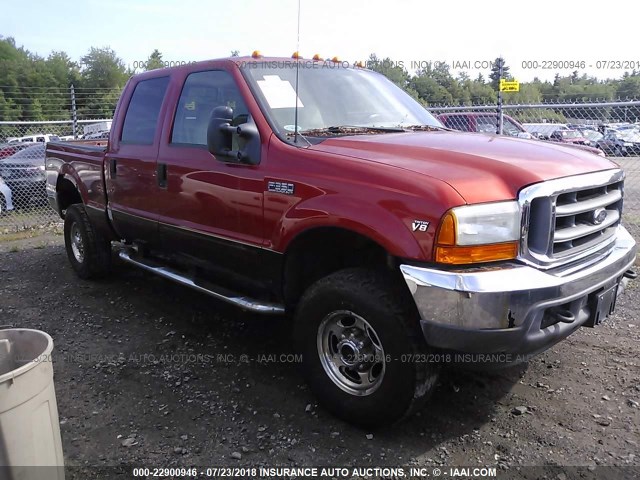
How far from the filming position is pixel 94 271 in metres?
5.81

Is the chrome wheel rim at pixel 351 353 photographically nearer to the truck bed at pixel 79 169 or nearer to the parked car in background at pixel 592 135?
the truck bed at pixel 79 169

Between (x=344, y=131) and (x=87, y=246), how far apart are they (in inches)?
138

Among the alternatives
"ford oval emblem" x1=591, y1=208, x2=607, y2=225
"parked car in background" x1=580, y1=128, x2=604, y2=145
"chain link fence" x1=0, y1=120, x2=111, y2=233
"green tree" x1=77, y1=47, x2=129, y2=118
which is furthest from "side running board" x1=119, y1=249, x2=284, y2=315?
"green tree" x1=77, y1=47, x2=129, y2=118

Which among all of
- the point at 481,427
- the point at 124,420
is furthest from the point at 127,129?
the point at 481,427

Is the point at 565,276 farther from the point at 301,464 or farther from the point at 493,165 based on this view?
the point at 301,464

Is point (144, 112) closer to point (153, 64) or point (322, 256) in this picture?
point (322, 256)

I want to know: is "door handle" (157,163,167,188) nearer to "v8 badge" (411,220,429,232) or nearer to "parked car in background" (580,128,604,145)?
"v8 badge" (411,220,429,232)

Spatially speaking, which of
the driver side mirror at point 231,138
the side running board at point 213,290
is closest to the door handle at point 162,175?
the side running board at point 213,290

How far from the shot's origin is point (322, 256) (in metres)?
3.37

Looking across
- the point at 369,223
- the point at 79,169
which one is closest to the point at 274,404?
the point at 369,223

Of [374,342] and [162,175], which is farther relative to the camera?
[162,175]

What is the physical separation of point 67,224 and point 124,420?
3.63 m

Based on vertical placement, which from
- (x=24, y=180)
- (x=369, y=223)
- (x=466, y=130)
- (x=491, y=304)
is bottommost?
(x=24, y=180)

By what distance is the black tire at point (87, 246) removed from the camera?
5715 millimetres
